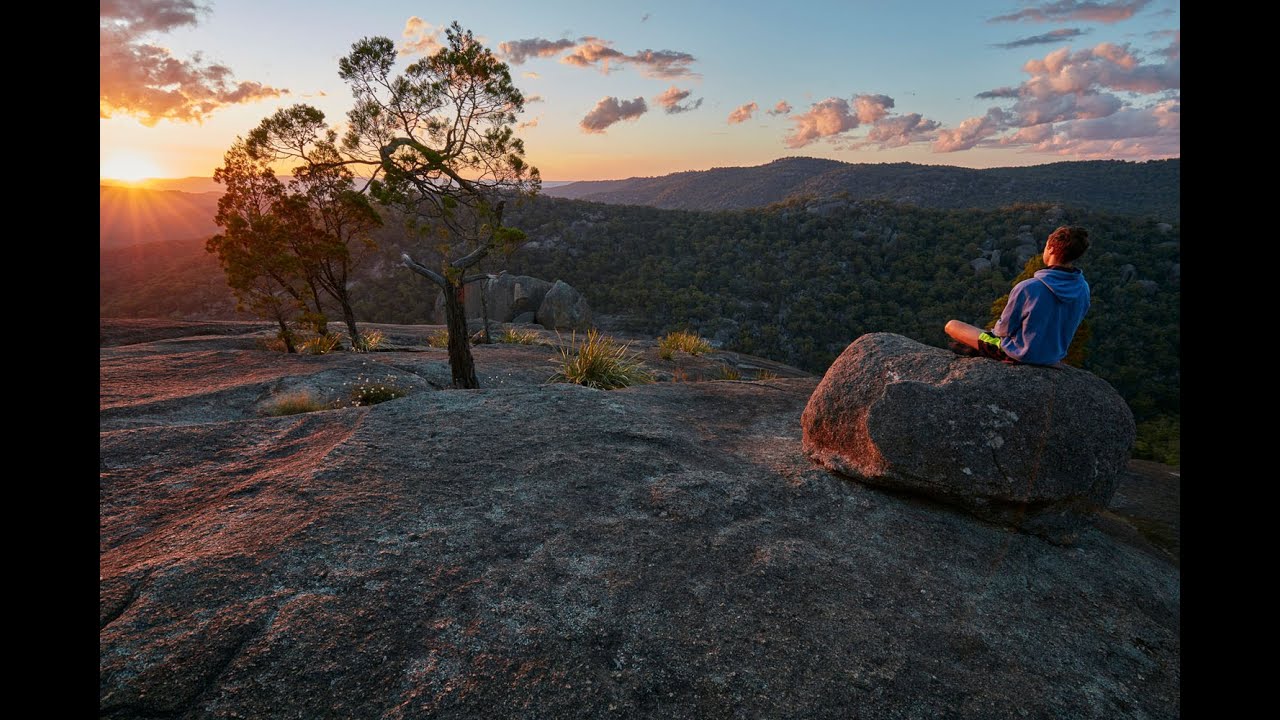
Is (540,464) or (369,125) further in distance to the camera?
(369,125)

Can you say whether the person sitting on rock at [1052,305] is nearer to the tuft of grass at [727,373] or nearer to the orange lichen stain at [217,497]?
the orange lichen stain at [217,497]

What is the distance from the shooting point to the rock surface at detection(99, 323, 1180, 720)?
8.68 feet

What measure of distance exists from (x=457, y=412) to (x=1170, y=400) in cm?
2568

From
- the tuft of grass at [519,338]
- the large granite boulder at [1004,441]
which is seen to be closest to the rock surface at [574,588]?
the large granite boulder at [1004,441]

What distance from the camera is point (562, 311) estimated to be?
91.0ft

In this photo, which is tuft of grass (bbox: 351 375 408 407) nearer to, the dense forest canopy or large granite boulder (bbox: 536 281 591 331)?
large granite boulder (bbox: 536 281 591 331)

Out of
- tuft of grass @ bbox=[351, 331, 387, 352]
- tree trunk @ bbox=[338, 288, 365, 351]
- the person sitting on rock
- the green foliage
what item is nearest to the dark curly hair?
the person sitting on rock

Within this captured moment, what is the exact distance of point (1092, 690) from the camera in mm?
3016

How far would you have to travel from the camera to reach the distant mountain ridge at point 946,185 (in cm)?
5491

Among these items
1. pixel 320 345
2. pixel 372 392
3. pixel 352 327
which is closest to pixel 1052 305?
pixel 372 392

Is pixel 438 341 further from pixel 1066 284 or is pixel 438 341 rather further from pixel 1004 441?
pixel 1066 284
